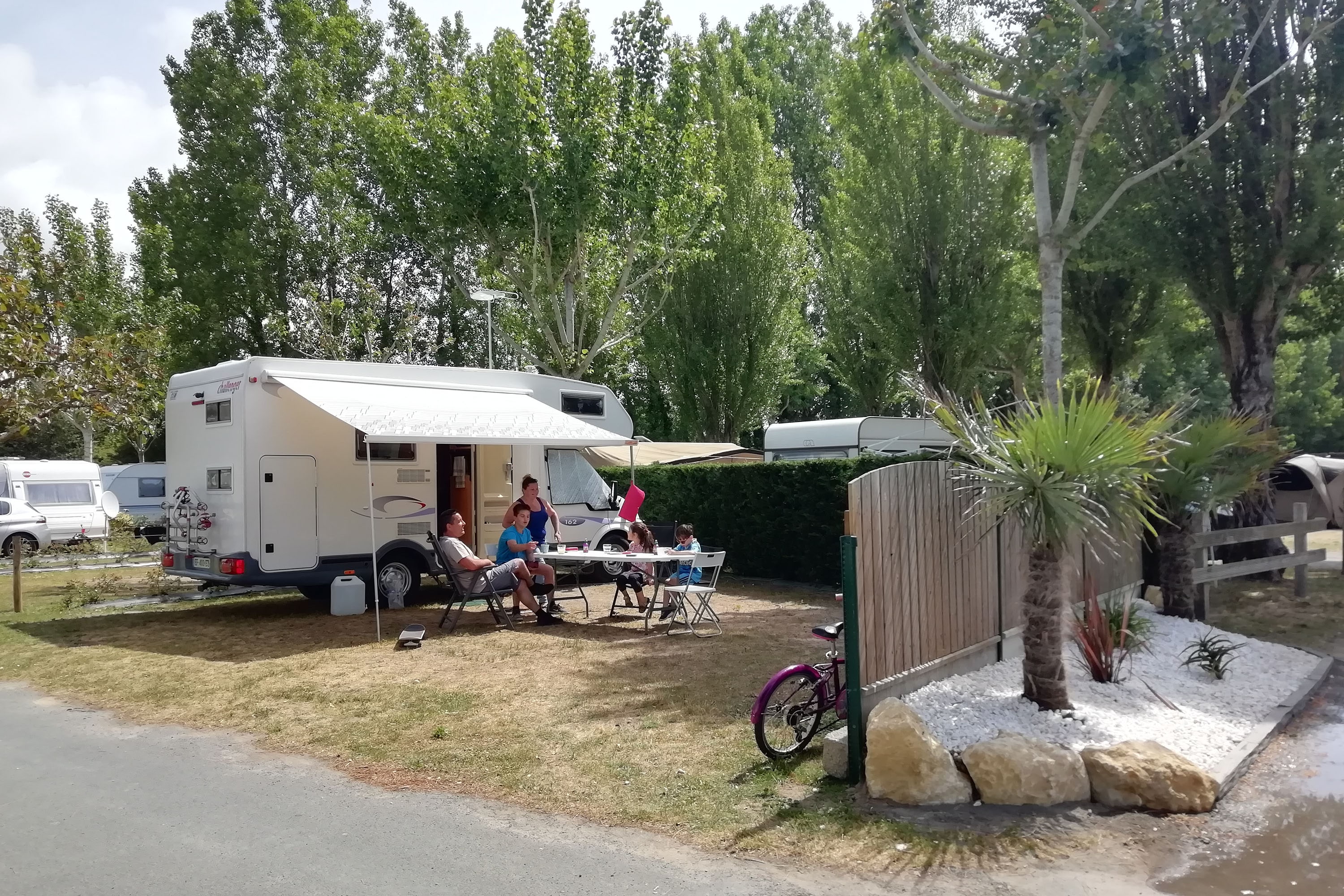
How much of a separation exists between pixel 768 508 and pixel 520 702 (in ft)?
25.2

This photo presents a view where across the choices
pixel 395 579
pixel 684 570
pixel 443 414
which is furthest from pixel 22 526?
pixel 684 570

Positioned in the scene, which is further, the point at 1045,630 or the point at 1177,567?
the point at 1177,567

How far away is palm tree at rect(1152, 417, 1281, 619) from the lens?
27.6 ft

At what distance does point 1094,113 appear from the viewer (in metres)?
8.56

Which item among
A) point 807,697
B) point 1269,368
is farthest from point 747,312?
point 807,697

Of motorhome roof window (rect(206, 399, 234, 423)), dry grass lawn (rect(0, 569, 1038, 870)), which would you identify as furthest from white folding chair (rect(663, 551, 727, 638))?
motorhome roof window (rect(206, 399, 234, 423))

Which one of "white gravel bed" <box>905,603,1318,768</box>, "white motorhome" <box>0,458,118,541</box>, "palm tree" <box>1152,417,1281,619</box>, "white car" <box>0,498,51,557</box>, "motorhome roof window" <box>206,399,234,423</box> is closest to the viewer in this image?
"white gravel bed" <box>905,603,1318,768</box>

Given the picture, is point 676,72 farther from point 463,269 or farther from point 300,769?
point 300,769

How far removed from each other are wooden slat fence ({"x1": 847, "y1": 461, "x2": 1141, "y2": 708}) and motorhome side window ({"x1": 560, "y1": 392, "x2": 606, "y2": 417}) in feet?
25.1

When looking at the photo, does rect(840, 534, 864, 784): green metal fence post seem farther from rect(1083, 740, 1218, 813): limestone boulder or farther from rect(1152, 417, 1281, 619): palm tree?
rect(1152, 417, 1281, 619): palm tree

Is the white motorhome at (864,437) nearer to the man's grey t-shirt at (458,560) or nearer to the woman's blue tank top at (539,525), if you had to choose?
the woman's blue tank top at (539,525)

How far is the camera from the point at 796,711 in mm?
5684

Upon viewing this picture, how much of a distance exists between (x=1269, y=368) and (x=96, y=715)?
14396 mm

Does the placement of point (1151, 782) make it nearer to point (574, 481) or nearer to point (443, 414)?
point (443, 414)
